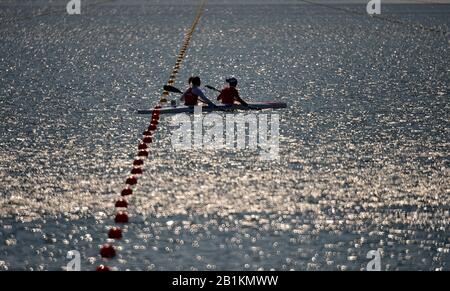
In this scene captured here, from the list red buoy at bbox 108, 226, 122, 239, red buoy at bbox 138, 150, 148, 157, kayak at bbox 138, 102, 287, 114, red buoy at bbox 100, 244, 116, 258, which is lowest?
red buoy at bbox 100, 244, 116, 258

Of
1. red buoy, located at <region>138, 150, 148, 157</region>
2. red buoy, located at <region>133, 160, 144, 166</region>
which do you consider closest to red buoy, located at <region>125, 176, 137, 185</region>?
red buoy, located at <region>133, 160, 144, 166</region>

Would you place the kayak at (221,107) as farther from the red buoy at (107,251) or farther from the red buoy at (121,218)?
the red buoy at (107,251)

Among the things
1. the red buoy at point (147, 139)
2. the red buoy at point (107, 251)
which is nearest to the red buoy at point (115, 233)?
the red buoy at point (107, 251)

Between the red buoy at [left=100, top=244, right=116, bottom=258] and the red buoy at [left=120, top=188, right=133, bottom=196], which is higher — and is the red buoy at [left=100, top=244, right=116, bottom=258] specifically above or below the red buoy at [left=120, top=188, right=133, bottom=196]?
below

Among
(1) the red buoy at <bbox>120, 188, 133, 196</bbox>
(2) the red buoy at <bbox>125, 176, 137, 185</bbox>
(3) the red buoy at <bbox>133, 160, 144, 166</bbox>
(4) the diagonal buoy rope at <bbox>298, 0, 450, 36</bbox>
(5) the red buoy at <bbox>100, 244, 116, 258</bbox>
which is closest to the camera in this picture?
(5) the red buoy at <bbox>100, 244, 116, 258</bbox>

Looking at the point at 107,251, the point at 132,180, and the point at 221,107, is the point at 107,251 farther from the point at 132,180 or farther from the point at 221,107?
the point at 221,107

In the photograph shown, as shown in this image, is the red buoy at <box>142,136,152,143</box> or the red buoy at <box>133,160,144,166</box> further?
the red buoy at <box>142,136,152,143</box>

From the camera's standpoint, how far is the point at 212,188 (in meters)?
14.8

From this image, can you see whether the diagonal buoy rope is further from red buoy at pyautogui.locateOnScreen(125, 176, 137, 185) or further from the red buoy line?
red buoy at pyautogui.locateOnScreen(125, 176, 137, 185)

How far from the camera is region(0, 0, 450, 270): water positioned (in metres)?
12.1

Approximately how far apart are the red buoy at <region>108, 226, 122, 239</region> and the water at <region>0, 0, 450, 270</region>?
10 cm

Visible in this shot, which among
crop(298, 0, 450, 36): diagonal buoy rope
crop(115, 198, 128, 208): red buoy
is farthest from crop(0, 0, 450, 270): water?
crop(298, 0, 450, 36): diagonal buoy rope

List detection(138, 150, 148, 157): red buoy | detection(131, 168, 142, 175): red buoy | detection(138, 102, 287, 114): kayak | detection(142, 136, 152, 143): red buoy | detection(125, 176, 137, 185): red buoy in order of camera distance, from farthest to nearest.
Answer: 1. detection(138, 102, 287, 114): kayak
2. detection(142, 136, 152, 143): red buoy
3. detection(138, 150, 148, 157): red buoy
4. detection(131, 168, 142, 175): red buoy
5. detection(125, 176, 137, 185): red buoy

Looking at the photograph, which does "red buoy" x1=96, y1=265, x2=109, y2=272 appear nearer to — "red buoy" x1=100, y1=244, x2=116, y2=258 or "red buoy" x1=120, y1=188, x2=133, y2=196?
"red buoy" x1=100, y1=244, x2=116, y2=258
